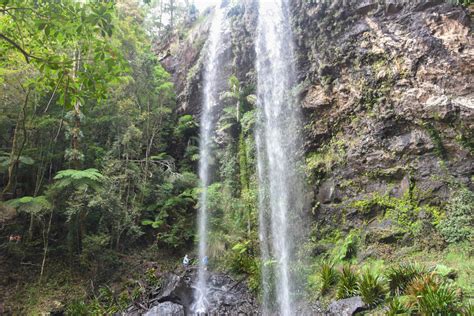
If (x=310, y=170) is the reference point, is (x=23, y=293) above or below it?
below

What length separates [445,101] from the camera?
7836mm

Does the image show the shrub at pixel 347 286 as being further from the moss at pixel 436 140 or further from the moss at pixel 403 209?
the moss at pixel 436 140

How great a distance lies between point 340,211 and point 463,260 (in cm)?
323

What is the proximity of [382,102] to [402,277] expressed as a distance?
4940 millimetres

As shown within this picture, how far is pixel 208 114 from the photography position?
14445 mm

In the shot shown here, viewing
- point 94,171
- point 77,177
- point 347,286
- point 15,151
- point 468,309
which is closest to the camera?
point 468,309

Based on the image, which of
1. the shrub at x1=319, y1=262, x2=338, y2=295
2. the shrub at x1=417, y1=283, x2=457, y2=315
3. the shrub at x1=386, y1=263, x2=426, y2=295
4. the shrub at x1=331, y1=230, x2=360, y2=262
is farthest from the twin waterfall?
the shrub at x1=417, y1=283, x2=457, y2=315

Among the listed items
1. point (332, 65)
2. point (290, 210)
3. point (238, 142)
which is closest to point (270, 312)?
point (290, 210)

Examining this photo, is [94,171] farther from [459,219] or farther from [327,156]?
[459,219]

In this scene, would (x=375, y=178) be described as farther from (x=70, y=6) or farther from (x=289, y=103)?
(x=70, y=6)

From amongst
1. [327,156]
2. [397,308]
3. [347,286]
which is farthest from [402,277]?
[327,156]

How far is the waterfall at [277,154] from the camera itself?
863 cm

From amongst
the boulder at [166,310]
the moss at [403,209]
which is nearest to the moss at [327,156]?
the moss at [403,209]

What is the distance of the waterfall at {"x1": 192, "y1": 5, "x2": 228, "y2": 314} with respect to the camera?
37.4 ft
